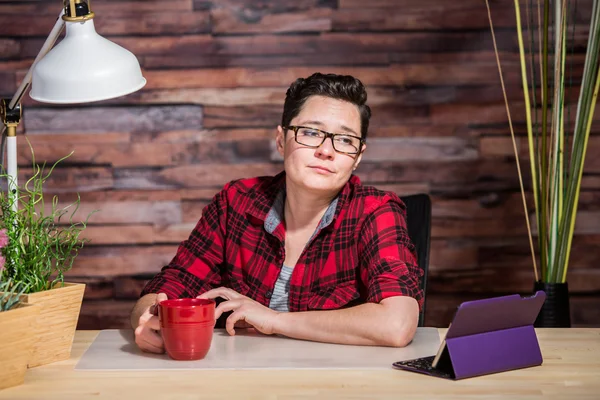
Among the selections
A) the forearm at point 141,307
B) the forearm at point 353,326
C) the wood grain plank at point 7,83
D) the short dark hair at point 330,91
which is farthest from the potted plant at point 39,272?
the wood grain plank at point 7,83

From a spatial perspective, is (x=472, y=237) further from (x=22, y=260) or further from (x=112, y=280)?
(x=22, y=260)

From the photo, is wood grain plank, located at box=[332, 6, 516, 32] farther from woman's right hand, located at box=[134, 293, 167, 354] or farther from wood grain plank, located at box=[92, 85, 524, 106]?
woman's right hand, located at box=[134, 293, 167, 354]

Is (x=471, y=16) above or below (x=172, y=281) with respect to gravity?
above

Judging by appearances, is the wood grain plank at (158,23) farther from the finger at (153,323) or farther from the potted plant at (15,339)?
the potted plant at (15,339)

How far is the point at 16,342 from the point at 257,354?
1.57ft

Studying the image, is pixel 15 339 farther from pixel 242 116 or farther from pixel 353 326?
pixel 242 116

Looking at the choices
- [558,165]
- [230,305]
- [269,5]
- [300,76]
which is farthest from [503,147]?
[230,305]

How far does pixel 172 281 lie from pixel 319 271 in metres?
0.40

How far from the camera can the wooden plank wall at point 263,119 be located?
10.2 ft

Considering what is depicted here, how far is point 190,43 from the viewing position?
10.2 feet

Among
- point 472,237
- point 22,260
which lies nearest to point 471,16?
point 472,237

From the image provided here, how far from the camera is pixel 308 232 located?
2.25 m

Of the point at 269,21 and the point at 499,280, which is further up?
the point at 269,21

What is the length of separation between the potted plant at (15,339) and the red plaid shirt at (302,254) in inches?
24.6
